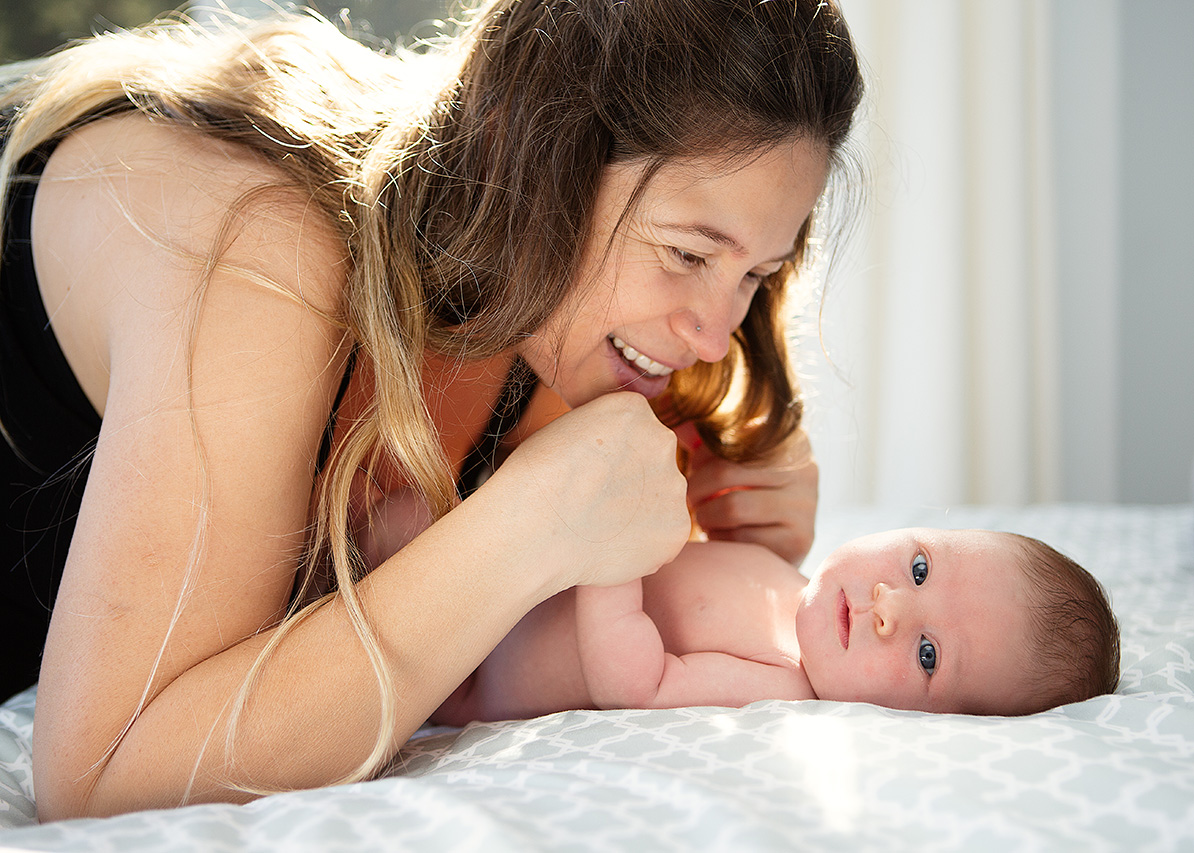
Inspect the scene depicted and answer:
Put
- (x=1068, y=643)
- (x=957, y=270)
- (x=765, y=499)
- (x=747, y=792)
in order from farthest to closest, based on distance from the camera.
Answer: (x=957, y=270) → (x=765, y=499) → (x=1068, y=643) → (x=747, y=792)

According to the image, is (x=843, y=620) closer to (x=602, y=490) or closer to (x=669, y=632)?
(x=669, y=632)

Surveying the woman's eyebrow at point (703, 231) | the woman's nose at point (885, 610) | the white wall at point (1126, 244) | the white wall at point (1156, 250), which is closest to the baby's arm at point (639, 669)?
the woman's nose at point (885, 610)

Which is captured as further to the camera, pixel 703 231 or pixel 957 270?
pixel 957 270

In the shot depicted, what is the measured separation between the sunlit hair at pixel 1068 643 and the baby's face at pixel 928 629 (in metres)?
0.01

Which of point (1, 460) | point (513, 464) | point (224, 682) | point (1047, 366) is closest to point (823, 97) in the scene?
point (513, 464)

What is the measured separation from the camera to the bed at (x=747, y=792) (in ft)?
1.92

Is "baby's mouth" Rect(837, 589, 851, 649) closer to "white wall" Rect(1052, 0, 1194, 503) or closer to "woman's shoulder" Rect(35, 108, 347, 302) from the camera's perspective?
"woman's shoulder" Rect(35, 108, 347, 302)

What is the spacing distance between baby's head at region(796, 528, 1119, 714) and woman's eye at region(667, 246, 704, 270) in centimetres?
39

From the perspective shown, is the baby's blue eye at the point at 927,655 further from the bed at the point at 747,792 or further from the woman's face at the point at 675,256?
the woman's face at the point at 675,256

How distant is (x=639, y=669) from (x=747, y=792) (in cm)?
32

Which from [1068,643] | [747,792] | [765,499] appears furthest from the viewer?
[765,499]

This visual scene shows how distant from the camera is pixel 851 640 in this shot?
1021 millimetres

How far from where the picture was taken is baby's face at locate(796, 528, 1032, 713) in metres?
0.99

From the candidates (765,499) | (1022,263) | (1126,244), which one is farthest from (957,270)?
(765,499)
